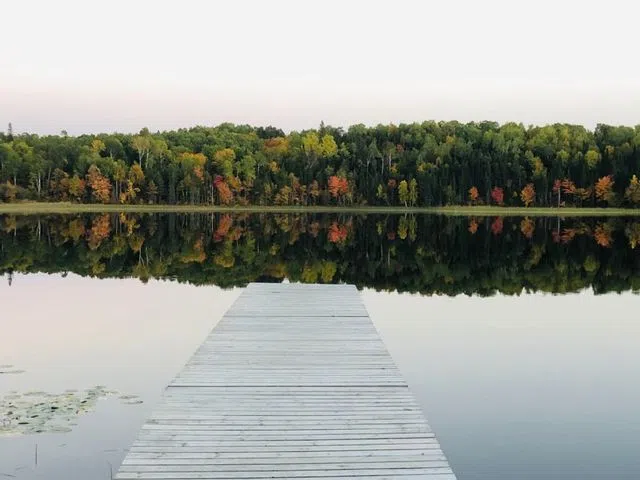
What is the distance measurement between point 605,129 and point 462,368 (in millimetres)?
92670

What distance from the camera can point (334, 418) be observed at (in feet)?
23.1

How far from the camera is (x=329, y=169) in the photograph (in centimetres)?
8906

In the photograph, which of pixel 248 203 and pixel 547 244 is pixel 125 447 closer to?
pixel 547 244

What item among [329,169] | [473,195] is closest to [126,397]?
[473,195]

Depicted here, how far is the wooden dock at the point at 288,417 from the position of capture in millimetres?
5844

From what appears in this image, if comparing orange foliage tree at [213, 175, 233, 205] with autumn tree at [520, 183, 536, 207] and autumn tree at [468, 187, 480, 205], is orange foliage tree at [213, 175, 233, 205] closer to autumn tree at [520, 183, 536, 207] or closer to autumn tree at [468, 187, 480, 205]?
autumn tree at [468, 187, 480, 205]

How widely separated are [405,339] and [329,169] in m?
76.0

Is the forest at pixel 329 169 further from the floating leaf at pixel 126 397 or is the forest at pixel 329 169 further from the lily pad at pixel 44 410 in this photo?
the floating leaf at pixel 126 397

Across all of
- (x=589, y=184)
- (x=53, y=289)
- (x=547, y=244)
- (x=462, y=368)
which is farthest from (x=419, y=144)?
(x=462, y=368)

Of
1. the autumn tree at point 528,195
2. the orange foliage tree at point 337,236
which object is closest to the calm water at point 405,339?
the orange foliage tree at point 337,236

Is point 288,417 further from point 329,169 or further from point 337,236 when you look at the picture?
point 329,169

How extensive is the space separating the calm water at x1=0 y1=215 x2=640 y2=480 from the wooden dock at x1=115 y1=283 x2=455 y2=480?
0.84m

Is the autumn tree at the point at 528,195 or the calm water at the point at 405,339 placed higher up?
the calm water at the point at 405,339

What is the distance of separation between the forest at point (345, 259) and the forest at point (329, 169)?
44.0 meters
